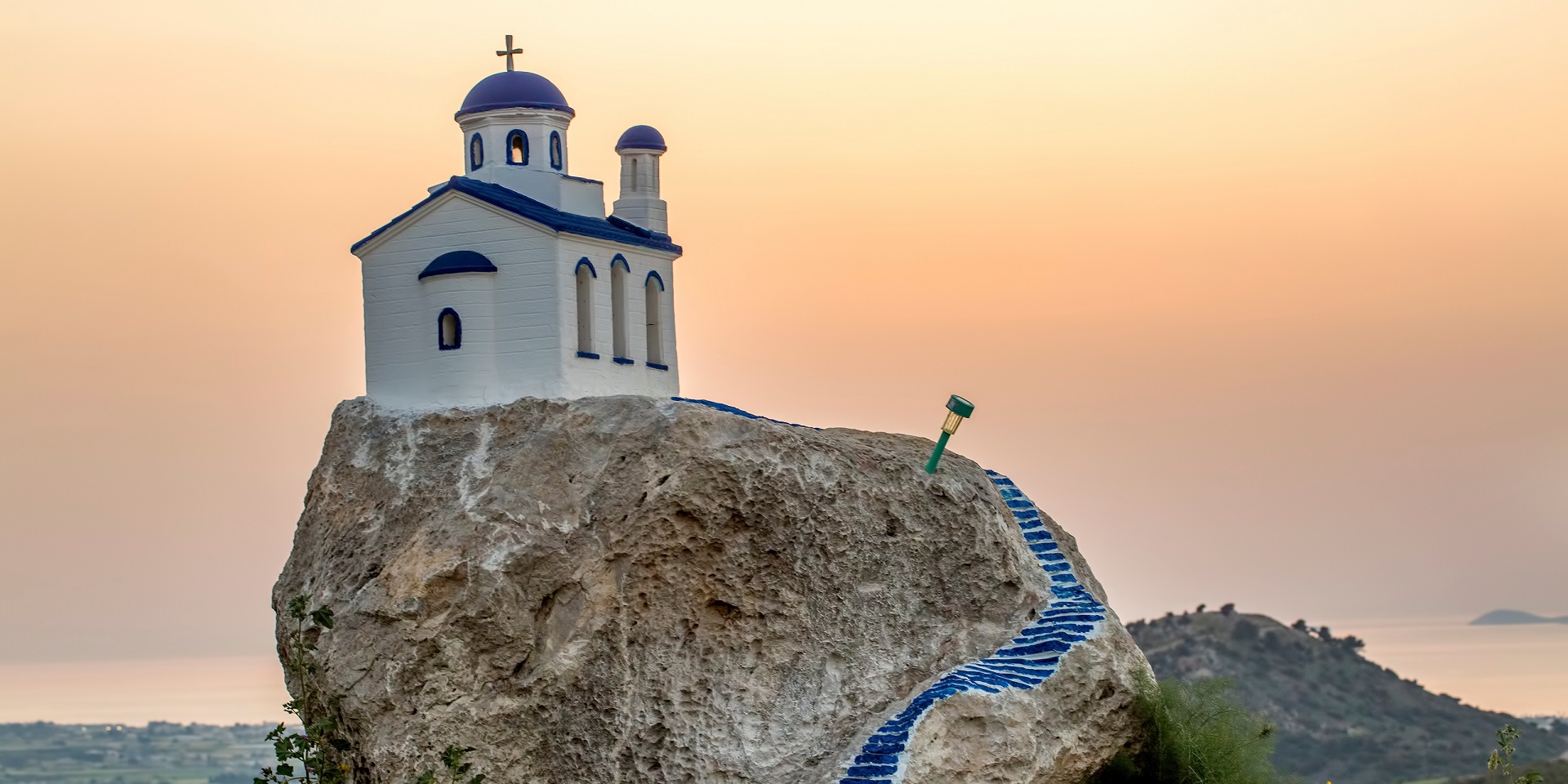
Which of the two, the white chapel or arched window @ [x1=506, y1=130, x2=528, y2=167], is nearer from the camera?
the white chapel

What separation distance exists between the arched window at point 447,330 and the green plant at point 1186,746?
850 cm

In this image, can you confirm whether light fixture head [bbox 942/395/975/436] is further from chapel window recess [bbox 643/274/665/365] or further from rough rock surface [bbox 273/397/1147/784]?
chapel window recess [bbox 643/274/665/365]

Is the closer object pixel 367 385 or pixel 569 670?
pixel 569 670

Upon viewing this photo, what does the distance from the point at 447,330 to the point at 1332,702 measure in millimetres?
46004

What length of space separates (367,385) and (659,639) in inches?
192

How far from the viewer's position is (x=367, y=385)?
24.5 metres

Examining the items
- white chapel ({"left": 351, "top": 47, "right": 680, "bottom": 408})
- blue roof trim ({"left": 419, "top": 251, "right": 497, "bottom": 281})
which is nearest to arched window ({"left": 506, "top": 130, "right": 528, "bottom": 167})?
white chapel ({"left": 351, "top": 47, "right": 680, "bottom": 408})

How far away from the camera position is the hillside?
61.1 m

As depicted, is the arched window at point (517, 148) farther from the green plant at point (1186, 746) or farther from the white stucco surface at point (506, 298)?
the green plant at point (1186, 746)

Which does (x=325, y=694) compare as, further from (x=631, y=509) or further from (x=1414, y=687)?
(x=1414, y=687)

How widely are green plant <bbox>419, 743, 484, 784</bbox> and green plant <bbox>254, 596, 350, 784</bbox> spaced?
114cm

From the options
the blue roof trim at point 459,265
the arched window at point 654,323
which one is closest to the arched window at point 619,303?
the arched window at point 654,323

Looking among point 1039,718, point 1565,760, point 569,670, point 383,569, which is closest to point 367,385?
point 383,569

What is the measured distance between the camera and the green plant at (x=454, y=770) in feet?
69.9
